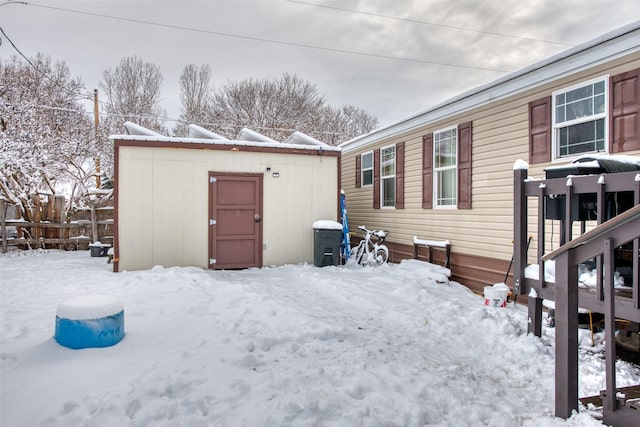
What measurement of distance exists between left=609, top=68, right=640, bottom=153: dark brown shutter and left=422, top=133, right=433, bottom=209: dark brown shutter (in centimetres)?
326

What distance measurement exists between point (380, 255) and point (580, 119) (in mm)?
4460

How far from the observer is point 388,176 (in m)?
8.99

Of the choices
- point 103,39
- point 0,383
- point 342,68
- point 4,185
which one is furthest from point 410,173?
point 103,39

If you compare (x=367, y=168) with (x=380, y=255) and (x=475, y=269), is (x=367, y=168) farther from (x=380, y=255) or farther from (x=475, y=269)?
(x=475, y=269)

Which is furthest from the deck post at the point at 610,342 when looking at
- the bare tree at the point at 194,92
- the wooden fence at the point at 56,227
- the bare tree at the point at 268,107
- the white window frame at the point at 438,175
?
the bare tree at the point at 194,92

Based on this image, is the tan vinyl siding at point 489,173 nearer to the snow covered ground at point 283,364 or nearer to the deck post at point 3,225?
the snow covered ground at point 283,364

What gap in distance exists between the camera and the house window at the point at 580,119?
4.53 meters

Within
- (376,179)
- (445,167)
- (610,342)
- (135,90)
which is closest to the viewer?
(610,342)

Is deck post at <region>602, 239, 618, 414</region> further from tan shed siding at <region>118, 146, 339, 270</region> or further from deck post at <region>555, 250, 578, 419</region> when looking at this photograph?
tan shed siding at <region>118, 146, 339, 270</region>

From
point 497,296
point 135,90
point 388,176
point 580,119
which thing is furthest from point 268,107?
point 497,296

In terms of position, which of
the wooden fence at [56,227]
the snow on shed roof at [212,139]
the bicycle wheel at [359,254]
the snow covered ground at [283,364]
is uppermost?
the snow on shed roof at [212,139]

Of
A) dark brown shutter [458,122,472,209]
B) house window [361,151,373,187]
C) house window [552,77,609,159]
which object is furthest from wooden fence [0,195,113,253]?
house window [552,77,609,159]

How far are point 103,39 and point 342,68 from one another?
10.5 m

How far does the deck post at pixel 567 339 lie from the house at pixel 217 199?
20.1 ft
